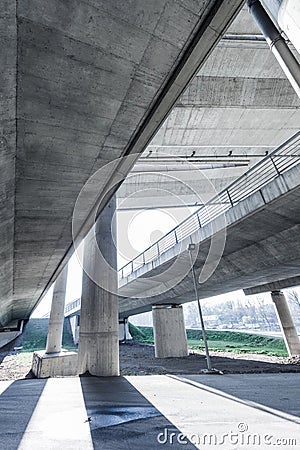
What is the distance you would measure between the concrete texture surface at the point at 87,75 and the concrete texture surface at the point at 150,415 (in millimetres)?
4601

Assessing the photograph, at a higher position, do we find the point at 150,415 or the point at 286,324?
the point at 286,324

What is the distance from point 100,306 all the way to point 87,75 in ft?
26.5

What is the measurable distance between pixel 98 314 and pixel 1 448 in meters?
6.44

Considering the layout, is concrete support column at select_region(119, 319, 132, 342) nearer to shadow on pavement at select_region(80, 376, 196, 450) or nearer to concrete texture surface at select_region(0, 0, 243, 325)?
shadow on pavement at select_region(80, 376, 196, 450)

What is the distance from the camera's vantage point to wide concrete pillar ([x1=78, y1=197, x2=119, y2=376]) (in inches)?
357

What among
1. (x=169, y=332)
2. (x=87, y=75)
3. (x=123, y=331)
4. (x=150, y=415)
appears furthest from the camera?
(x=123, y=331)

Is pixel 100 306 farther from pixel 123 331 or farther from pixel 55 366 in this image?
pixel 123 331

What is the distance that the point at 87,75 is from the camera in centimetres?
366

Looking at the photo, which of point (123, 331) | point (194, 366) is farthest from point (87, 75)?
point (123, 331)

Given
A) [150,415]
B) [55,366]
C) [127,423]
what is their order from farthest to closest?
1. [55,366]
2. [150,415]
3. [127,423]

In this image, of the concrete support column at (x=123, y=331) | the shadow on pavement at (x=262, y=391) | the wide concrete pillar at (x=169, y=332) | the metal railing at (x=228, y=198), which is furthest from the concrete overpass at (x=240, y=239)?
the concrete support column at (x=123, y=331)

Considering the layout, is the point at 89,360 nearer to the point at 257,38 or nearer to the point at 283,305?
the point at 257,38

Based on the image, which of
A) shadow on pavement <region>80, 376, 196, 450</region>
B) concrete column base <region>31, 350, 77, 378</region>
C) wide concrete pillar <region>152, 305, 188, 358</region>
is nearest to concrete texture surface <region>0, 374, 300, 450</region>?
shadow on pavement <region>80, 376, 196, 450</region>

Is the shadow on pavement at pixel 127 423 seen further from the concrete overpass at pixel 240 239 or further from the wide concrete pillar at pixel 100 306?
the concrete overpass at pixel 240 239
